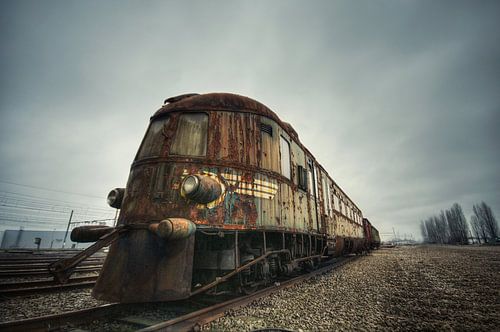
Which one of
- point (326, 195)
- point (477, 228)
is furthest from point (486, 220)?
point (326, 195)

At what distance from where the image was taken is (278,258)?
491cm

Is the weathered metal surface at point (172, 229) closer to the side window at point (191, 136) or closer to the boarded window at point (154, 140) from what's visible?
the side window at point (191, 136)

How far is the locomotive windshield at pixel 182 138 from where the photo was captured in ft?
14.0

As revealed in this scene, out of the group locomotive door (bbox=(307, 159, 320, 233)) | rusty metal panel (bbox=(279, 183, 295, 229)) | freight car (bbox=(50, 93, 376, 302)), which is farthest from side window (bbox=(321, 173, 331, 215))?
rusty metal panel (bbox=(279, 183, 295, 229))

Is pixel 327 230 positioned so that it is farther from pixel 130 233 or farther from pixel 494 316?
pixel 130 233

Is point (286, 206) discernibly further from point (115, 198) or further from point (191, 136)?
point (115, 198)

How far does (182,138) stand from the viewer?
14.3 feet

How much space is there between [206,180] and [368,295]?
12.2 feet

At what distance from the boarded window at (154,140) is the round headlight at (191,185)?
104 cm

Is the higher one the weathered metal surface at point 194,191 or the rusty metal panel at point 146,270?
the weathered metal surface at point 194,191

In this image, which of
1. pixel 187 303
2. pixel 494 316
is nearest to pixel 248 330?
pixel 187 303

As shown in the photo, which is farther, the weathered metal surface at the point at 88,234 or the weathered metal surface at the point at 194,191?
the weathered metal surface at the point at 88,234

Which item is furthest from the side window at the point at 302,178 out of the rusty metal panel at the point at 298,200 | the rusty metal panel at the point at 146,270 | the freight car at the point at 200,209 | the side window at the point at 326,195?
the rusty metal panel at the point at 146,270

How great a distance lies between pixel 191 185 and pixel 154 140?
5.35ft
